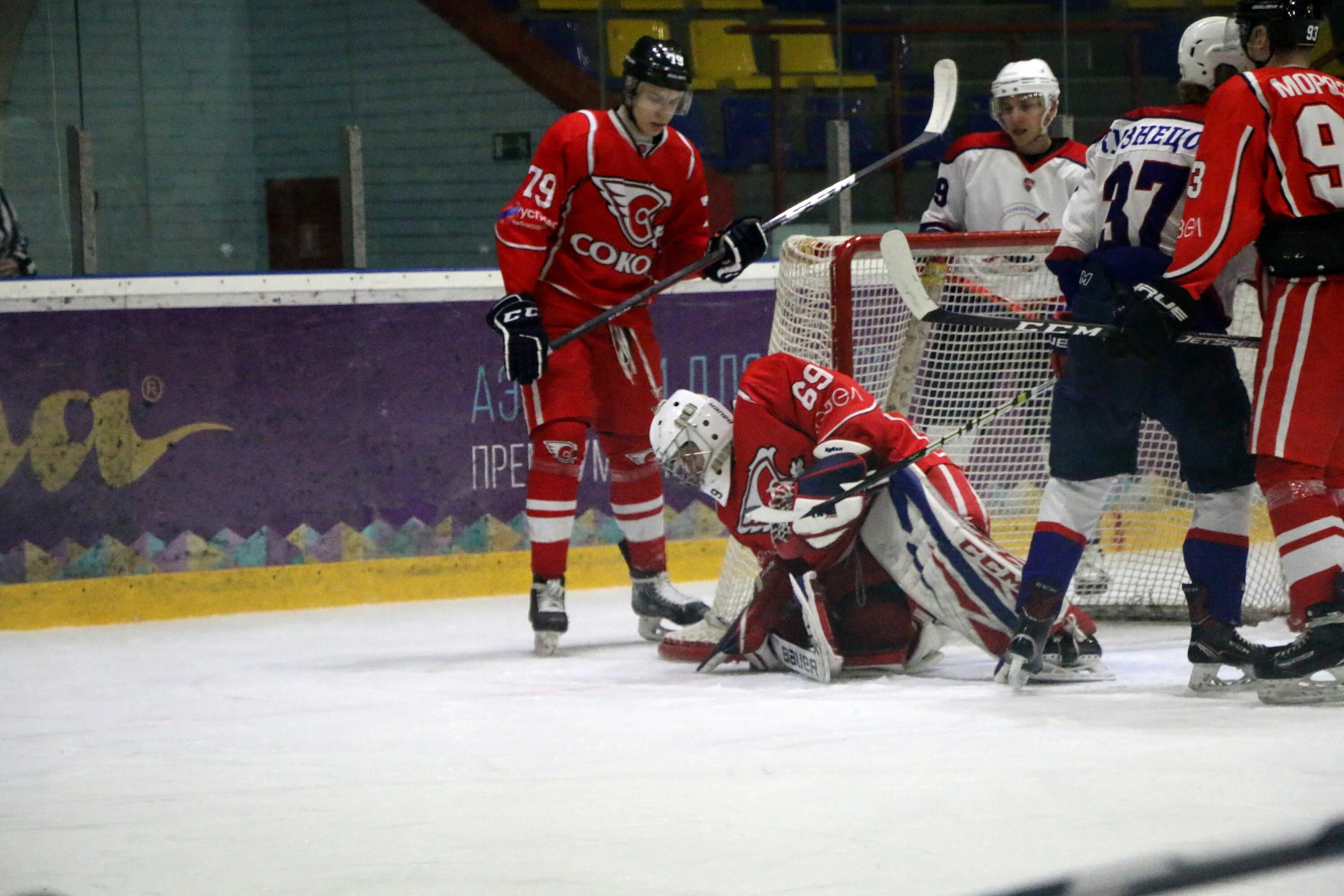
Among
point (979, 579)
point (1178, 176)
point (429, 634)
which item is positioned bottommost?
point (429, 634)

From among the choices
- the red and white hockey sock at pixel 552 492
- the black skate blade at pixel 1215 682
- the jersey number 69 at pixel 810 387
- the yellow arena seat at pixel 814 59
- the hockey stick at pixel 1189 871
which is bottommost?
the black skate blade at pixel 1215 682

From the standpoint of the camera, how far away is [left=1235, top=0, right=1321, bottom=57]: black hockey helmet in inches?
114

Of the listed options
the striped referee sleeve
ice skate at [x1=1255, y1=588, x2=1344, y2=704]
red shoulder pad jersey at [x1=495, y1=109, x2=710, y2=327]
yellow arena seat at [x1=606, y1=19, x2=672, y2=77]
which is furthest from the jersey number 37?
the striped referee sleeve

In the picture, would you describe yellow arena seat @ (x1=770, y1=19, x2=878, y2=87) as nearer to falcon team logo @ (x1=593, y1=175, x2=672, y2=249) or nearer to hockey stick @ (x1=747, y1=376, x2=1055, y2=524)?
falcon team logo @ (x1=593, y1=175, x2=672, y2=249)

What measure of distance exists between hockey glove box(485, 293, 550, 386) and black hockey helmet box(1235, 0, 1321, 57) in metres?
1.51

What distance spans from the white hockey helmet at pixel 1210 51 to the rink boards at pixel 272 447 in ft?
6.70

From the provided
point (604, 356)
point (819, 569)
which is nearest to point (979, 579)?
point (819, 569)

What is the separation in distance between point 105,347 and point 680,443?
1.74m

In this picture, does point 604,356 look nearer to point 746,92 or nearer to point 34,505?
point 34,505

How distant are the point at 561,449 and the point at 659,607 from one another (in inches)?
17.4

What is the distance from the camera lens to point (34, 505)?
13.9 ft

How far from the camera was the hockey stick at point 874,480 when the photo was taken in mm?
3215

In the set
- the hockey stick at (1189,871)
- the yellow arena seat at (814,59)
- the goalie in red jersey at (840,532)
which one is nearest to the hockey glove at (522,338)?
the goalie in red jersey at (840,532)

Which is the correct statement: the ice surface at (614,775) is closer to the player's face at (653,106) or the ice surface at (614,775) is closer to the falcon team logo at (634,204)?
the falcon team logo at (634,204)
